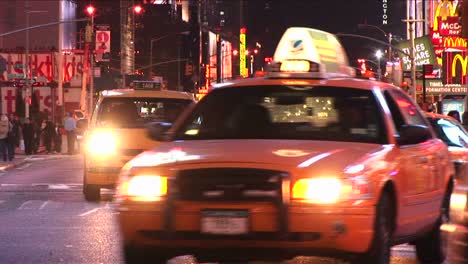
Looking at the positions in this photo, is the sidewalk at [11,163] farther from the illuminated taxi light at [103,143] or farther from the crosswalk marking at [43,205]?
the illuminated taxi light at [103,143]

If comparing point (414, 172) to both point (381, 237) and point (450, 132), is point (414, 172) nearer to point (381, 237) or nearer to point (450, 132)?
point (381, 237)

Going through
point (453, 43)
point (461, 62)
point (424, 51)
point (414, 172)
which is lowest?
point (414, 172)

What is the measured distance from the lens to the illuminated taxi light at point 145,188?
7.98m

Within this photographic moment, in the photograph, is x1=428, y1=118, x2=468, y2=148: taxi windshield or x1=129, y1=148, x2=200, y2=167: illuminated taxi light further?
x1=428, y1=118, x2=468, y2=148: taxi windshield

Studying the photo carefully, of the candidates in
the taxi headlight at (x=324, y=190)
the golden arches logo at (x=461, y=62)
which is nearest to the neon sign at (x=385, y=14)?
the golden arches logo at (x=461, y=62)

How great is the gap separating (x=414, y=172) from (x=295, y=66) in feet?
4.93

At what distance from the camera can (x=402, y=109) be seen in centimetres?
983

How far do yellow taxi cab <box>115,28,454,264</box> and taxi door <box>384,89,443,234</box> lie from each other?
0.02 m

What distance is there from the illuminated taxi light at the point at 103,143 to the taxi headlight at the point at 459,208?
11850 mm

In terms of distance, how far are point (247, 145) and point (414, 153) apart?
1908 millimetres

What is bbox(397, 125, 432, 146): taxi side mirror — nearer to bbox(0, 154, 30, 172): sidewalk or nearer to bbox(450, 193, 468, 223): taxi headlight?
bbox(450, 193, 468, 223): taxi headlight

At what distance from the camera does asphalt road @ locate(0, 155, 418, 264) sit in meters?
10.7

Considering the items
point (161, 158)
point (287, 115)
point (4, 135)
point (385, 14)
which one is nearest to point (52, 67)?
point (4, 135)

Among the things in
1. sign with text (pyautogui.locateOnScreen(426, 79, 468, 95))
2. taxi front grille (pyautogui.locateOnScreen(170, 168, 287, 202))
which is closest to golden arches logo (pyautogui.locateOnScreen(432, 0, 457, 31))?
sign with text (pyautogui.locateOnScreen(426, 79, 468, 95))
